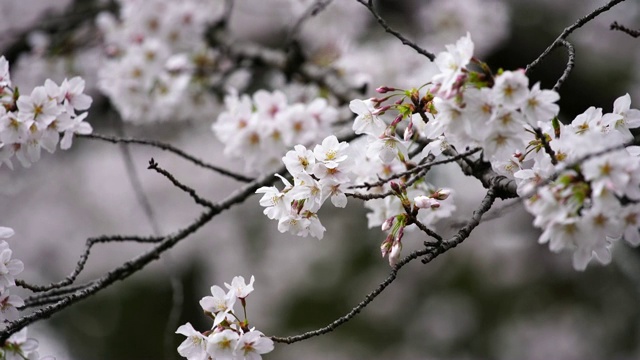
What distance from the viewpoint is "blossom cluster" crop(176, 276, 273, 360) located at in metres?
1.11

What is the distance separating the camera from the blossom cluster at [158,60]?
8.04 feet

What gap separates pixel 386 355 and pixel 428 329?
408 millimetres

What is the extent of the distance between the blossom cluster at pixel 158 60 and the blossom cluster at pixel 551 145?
1592mm

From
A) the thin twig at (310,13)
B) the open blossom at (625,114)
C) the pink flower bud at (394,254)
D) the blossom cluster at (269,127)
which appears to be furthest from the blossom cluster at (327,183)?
the blossom cluster at (269,127)

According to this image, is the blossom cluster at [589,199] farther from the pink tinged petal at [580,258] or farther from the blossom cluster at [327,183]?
the blossom cluster at [327,183]

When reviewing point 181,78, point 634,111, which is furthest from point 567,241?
point 181,78

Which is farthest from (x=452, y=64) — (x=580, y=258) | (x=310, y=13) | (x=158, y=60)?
(x=158, y=60)

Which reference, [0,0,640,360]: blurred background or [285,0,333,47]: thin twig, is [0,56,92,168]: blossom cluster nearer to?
[285,0,333,47]: thin twig

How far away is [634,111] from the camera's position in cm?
111

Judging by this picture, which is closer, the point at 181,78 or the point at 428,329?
the point at 181,78

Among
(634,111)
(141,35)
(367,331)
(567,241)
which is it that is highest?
(141,35)

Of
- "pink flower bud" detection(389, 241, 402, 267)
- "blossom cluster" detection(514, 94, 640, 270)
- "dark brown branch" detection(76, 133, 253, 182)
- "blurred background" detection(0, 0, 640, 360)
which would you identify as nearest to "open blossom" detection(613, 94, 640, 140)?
"blossom cluster" detection(514, 94, 640, 270)

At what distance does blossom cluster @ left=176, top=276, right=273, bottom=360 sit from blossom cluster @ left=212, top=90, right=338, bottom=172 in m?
0.83

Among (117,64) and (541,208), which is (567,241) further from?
(117,64)
